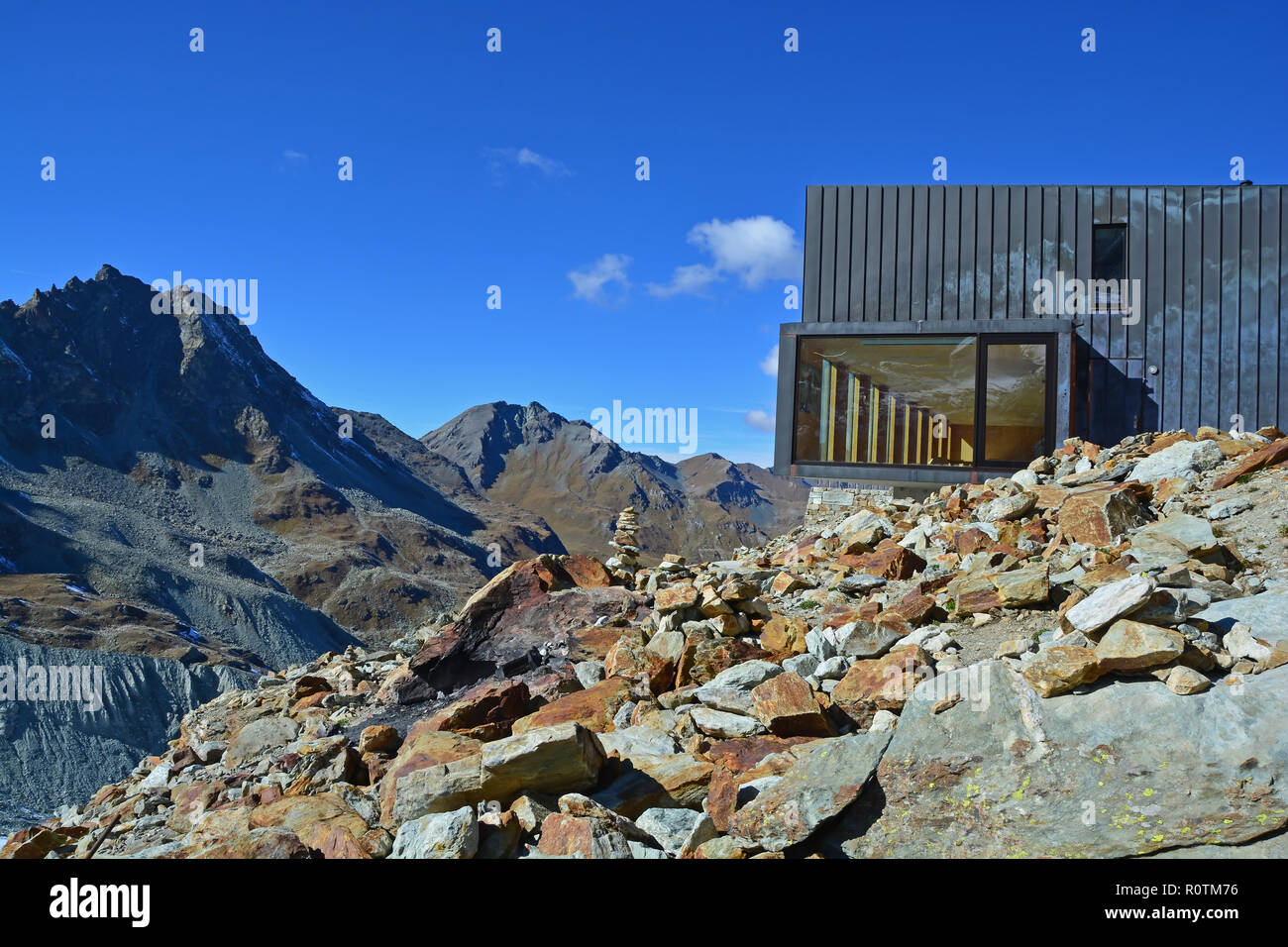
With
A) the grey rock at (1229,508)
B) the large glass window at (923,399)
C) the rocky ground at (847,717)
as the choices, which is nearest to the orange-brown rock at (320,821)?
the rocky ground at (847,717)

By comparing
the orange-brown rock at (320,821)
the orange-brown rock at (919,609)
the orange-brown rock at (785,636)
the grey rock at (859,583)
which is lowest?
the orange-brown rock at (320,821)

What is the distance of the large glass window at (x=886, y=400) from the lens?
46.7 feet

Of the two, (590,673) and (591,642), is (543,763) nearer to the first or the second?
(590,673)

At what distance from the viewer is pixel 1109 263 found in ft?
48.3

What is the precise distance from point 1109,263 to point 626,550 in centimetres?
1079

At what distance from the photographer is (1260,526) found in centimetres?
686

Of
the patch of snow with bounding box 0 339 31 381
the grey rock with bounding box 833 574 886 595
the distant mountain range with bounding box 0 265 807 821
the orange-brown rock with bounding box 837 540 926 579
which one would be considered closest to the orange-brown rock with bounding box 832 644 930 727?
the grey rock with bounding box 833 574 886 595

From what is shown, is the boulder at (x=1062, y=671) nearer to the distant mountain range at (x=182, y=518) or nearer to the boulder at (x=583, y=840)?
the boulder at (x=583, y=840)

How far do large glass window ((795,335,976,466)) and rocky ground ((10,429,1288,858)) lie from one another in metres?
4.85

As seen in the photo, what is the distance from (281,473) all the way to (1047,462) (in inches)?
5060

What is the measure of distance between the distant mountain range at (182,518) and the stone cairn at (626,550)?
3845cm

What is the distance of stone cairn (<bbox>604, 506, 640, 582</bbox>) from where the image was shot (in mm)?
11031
